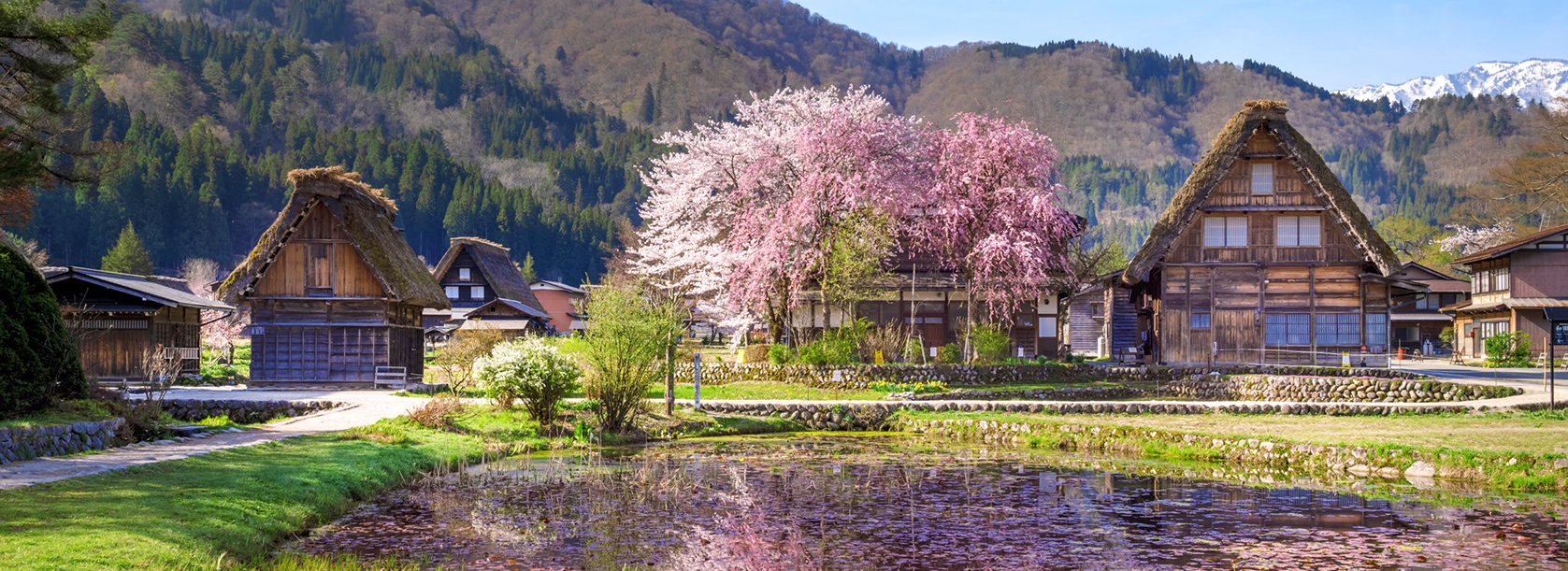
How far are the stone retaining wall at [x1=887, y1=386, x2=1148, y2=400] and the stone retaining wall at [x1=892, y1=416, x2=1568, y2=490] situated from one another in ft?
14.0

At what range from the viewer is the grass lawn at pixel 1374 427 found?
19750 mm

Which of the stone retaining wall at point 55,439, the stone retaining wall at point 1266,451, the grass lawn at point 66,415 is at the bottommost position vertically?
the stone retaining wall at point 1266,451

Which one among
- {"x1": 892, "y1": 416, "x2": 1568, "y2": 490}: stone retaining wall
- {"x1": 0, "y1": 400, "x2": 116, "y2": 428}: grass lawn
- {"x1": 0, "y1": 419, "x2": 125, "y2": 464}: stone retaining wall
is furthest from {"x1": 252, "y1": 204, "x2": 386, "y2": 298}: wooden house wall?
{"x1": 892, "y1": 416, "x2": 1568, "y2": 490}: stone retaining wall

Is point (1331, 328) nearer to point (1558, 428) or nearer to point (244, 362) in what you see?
point (1558, 428)

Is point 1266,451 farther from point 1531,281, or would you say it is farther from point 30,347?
point 1531,281

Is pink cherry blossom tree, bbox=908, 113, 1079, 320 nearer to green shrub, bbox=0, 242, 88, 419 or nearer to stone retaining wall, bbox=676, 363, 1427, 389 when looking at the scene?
stone retaining wall, bbox=676, 363, 1427, 389

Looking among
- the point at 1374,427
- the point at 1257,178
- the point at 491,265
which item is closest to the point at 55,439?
the point at 1374,427

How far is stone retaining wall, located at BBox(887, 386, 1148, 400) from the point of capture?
32250 mm

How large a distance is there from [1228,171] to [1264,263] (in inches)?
141

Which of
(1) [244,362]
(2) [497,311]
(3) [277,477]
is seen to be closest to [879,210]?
(3) [277,477]

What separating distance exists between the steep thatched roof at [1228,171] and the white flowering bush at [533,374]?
2287 cm

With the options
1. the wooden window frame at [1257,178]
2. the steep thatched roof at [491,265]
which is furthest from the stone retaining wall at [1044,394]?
the steep thatched roof at [491,265]

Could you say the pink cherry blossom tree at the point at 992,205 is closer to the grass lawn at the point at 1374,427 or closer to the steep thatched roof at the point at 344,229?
the grass lawn at the point at 1374,427

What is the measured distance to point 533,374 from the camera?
24.8 m
